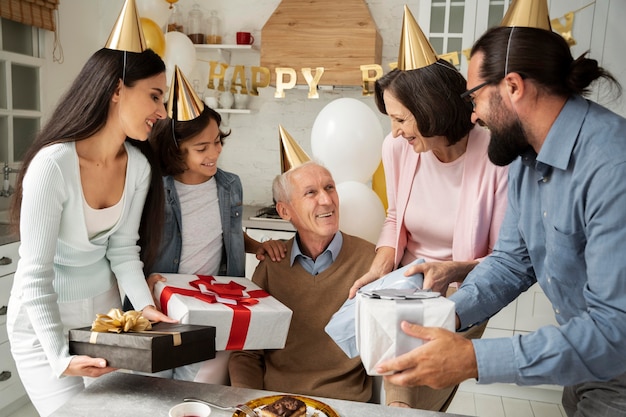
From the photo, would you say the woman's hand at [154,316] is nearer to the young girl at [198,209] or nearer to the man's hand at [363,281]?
the young girl at [198,209]

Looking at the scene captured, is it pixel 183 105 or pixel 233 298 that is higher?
pixel 183 105

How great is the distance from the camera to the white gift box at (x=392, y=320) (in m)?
1.15

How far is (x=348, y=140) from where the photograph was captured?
2717 millimetres

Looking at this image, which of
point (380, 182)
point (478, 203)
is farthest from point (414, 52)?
point (380, 182)

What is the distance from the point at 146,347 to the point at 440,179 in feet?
3.58

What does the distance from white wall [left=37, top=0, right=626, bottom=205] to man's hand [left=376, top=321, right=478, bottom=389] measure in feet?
10.4

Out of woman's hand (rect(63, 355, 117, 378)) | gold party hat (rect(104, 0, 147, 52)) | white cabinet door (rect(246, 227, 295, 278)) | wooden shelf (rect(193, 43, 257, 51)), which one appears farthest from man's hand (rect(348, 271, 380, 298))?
wooden shelf (rect(193, 43, 257, 51))

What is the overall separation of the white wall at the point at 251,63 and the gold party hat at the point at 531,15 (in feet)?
9.18

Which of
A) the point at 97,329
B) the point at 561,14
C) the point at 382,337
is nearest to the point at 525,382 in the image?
the point at 382,337

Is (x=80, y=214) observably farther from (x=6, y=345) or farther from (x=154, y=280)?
(x=6, y=345)

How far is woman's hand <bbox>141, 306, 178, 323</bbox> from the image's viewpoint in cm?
153

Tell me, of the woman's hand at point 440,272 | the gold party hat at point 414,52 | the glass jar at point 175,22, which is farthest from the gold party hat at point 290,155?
the glass jar at point 175,22

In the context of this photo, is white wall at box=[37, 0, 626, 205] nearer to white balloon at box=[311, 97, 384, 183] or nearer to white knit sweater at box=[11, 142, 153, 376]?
white balloon at box=[311, 97, 384, 183]

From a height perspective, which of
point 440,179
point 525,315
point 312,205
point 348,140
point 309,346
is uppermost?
point 348,140
